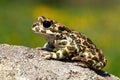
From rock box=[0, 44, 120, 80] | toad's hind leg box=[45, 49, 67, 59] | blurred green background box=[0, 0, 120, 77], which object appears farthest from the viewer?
blurred green background box=[0, 0, 120, 77]

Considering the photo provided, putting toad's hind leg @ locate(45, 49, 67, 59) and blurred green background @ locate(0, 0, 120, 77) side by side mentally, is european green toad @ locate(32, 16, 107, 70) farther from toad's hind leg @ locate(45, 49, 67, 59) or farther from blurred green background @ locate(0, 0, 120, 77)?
blurred green background @ locate(0, 0, 120, 77)

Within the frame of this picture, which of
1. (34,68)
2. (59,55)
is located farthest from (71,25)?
(34,68)

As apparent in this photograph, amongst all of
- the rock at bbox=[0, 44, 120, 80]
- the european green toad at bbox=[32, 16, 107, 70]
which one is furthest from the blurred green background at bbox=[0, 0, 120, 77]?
the rock at bbox=[0, 44, 120, 80]

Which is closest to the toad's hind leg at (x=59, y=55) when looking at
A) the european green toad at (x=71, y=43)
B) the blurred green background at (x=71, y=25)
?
the european green toad at (x=71, y=43)

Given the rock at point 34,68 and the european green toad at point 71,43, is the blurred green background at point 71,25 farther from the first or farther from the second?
the rock at point 34,68

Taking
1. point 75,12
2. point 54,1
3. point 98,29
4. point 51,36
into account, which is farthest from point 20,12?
point 51,36

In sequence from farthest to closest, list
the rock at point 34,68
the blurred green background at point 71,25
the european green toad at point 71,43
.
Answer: the blurred green background at point 71,25 → the european green toad at point 71,43 → the rock at point 34,68
